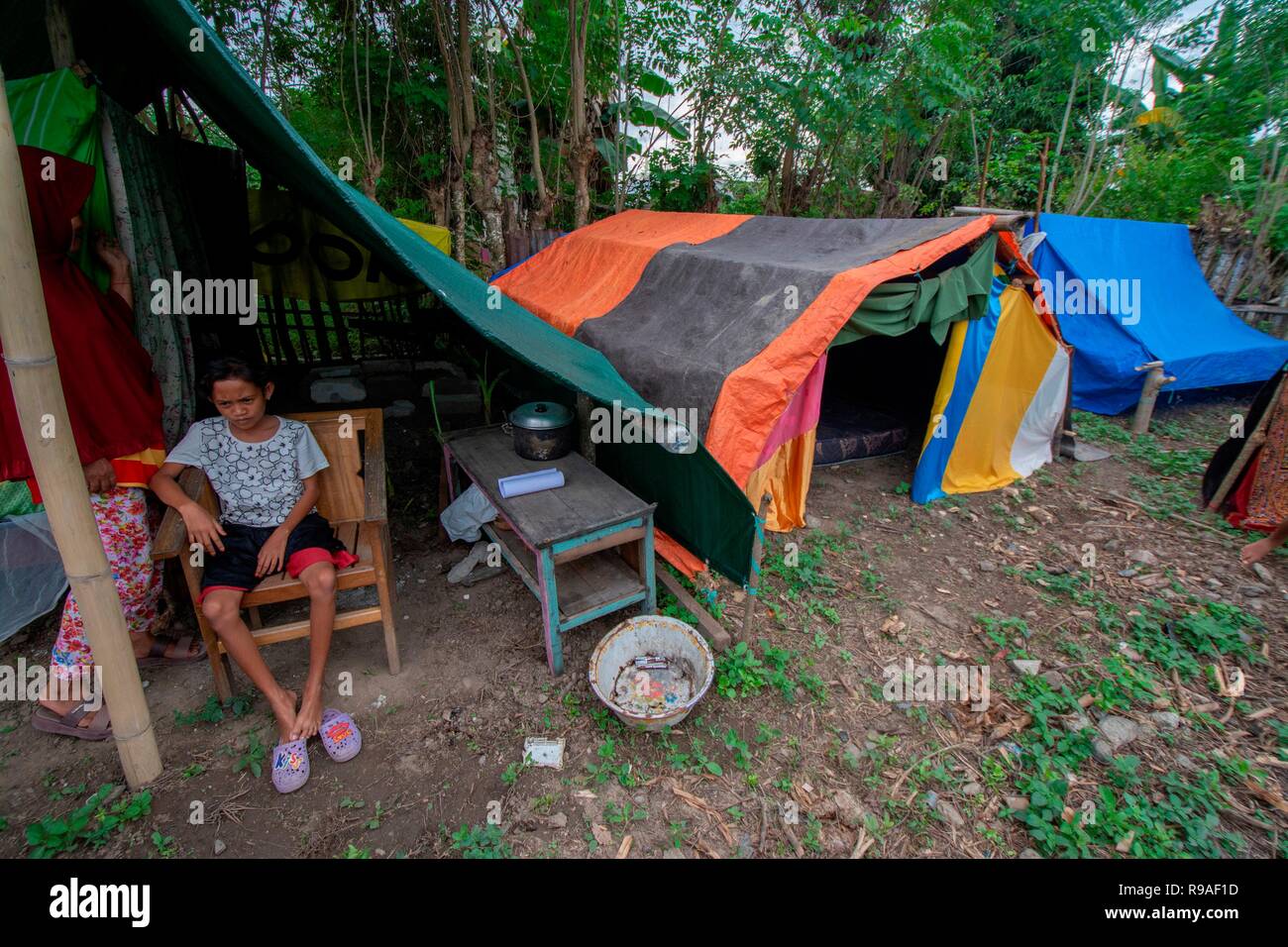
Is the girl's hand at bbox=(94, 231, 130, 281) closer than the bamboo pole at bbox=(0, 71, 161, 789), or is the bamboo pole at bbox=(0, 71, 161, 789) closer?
the bamboo pole at bbox=(0, 71, 161, 789)

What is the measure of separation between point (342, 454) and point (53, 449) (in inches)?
49.4

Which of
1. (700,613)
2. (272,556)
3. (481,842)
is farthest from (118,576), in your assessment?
(700,613)

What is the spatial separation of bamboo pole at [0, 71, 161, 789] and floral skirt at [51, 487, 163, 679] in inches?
20.4

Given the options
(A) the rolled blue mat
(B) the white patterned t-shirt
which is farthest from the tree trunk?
(B) the white patterned t-shirt

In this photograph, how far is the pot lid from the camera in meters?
3.18

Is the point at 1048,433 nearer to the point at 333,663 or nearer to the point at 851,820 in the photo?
the point at 851,820

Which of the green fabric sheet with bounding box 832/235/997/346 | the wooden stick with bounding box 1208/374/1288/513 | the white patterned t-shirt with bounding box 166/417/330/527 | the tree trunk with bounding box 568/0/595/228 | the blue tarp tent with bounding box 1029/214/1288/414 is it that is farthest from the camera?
the blue tarp tent with bounding box 1029/214/1288/414

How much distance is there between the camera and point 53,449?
171cm

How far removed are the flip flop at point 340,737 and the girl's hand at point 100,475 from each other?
128cm

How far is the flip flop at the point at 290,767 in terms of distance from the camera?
7.06 feet

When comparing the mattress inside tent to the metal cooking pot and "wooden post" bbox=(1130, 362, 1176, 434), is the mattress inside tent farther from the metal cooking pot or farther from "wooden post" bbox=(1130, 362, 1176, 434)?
"wooden post" bbox=(1130, 362, 1176, 434)

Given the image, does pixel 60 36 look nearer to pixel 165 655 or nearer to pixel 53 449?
pixel 53 449
